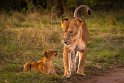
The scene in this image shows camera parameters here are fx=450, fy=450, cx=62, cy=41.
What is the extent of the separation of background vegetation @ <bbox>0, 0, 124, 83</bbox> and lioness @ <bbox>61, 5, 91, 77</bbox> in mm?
309

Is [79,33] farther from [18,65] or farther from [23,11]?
[23,11]

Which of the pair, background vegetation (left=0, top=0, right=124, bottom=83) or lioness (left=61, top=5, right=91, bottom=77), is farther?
background vegetation (left=0, top=0, right=124, bottom=83)

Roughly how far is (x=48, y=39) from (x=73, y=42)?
4.15 m

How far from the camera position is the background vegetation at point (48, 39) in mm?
9102

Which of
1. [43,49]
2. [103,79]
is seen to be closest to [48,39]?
[43,49]

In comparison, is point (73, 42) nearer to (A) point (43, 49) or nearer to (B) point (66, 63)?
(B) point (66, 63)

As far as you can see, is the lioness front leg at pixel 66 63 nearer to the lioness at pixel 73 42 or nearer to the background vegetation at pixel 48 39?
the lioness at pixel 73 42

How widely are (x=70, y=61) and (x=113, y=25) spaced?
32.0ft

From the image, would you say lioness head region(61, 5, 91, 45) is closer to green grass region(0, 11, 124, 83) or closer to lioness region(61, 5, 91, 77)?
lioness region(61, 5, 91, 77)

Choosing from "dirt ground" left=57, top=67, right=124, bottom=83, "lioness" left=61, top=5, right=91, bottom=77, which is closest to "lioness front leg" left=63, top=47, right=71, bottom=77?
"lioness" left=61, top=5, right=91, bottom=77

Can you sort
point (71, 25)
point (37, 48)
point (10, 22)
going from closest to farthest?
1. point (71, 25)
2. point (37, 48)
3. point (10, 22)

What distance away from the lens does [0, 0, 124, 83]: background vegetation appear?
29.9 feet

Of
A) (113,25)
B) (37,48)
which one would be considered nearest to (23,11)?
(113,25)

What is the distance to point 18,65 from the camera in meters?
9.34
